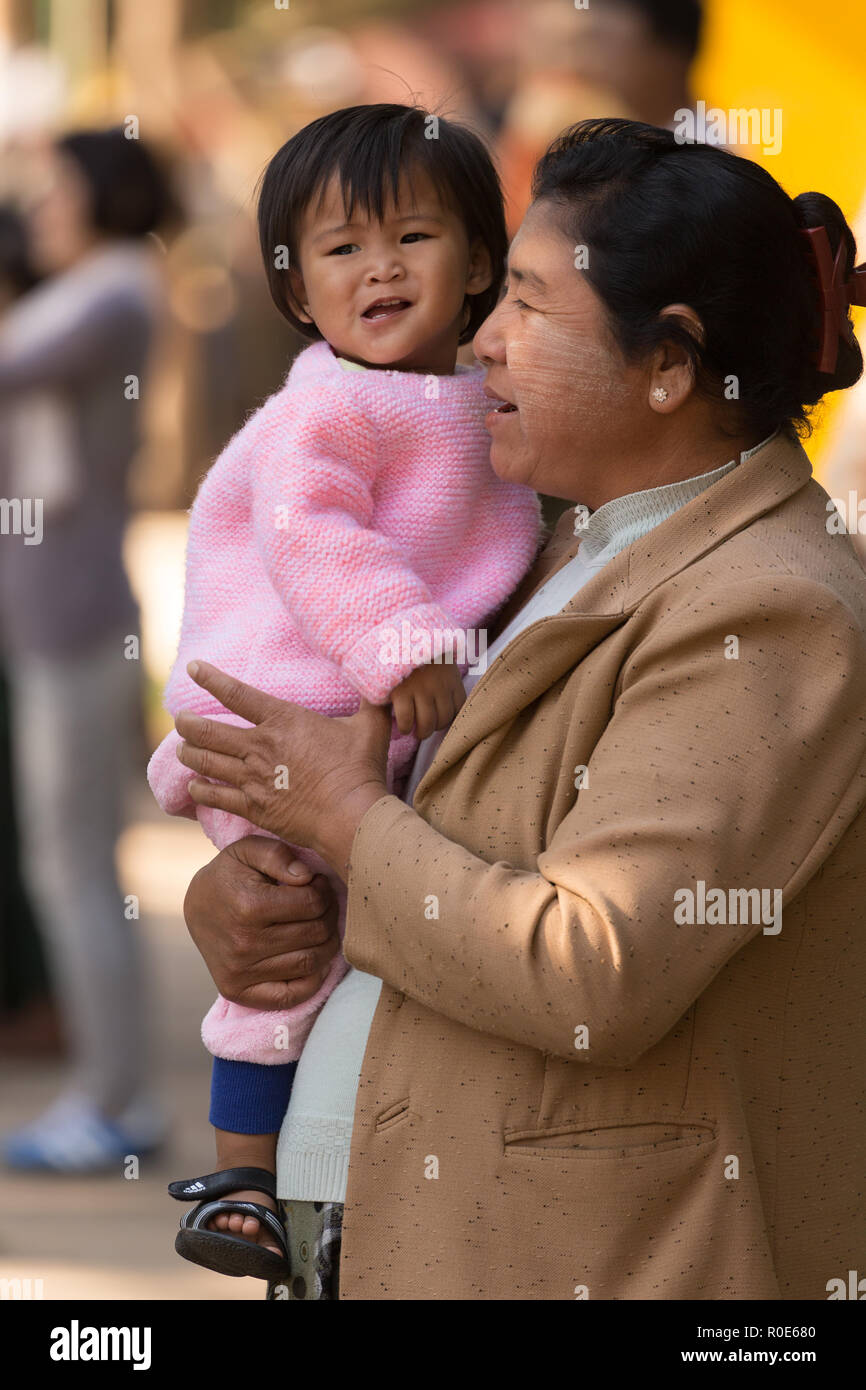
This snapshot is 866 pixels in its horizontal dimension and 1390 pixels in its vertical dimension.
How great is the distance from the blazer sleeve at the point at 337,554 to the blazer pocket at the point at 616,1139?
1.80ft

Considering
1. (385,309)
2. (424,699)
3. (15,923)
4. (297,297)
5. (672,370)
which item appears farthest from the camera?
(15,923)

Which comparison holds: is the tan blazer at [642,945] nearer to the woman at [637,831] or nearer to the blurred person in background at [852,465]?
the woman at [637,831]

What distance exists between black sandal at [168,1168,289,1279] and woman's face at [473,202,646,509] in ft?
3.01

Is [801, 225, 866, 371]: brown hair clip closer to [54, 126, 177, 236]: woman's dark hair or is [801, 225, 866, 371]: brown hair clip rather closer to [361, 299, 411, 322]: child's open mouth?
[361, 299, 411, 322]: child's open mouth

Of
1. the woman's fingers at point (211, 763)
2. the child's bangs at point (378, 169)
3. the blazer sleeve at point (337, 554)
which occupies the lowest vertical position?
the woman's fingers at point (211, 763)

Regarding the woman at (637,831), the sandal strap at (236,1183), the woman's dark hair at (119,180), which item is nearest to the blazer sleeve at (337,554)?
the woman at (637,831)

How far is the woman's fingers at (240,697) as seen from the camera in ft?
6.86

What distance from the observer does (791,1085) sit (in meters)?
1.88

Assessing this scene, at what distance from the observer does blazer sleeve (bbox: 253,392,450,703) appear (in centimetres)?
207

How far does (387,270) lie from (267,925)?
823 mm

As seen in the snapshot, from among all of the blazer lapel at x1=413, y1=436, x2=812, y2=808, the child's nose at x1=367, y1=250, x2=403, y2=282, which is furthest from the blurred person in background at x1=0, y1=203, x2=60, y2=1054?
the blazer lapel at x1=413, y1=436, x2=812, y2=808

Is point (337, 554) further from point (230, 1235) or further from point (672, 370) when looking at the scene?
point (230, 1235)

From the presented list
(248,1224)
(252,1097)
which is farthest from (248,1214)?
(252,1097)

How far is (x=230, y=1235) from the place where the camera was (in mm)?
2109
